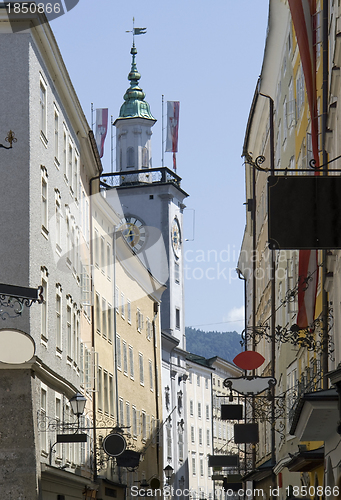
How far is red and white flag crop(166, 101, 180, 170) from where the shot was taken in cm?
8969

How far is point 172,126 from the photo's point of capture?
295 feet

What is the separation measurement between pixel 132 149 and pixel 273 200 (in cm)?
8060

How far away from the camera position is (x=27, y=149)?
84.0 feet

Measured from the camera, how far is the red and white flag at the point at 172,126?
89688 mm

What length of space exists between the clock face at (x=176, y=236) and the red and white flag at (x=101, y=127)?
10.4 m

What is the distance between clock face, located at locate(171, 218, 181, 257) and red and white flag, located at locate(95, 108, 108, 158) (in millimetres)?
10351

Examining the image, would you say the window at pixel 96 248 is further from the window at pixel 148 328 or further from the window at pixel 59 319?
the window at pixel 148 328

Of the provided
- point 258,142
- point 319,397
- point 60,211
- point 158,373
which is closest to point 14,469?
point 60,211

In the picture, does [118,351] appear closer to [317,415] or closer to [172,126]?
[317,415]

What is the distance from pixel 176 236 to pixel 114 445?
198 ft

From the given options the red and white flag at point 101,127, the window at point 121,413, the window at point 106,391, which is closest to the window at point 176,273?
the red and white flag at point 101,127

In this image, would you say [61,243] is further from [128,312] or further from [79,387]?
[128,312]

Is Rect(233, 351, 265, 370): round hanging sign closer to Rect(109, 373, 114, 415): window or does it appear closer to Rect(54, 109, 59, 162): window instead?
Rect(54, 109, 59, 162): window

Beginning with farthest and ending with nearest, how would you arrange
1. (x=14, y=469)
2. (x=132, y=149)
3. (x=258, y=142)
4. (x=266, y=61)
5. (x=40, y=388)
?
(x=132, y=149)
(x=258, y=142)
(x=266, y=61)
(x=40, y=388)
(x=14, y=469)
